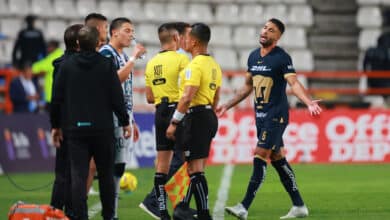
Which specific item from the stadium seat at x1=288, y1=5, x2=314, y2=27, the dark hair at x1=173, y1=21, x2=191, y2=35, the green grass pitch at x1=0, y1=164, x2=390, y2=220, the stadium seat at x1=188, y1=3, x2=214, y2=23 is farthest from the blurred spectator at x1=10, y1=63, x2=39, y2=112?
the dark hair at x1=173, y1=21, x2=191, y2=35

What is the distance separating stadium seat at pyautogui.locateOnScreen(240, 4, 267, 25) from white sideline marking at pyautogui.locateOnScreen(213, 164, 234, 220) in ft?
21.0

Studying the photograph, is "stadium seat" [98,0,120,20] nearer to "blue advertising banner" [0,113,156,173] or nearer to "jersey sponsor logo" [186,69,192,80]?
"blue advertising banner" [0,113,156,173]

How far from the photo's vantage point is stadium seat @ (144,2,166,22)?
26848 mm

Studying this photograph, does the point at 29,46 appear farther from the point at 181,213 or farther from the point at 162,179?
the point at 181,213

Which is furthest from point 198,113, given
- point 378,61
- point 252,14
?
point 252,14

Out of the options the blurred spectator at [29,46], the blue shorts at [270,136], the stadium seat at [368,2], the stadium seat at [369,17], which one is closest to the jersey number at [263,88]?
the blue shorts at [270,136]

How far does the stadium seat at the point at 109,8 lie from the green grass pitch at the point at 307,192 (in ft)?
22.9

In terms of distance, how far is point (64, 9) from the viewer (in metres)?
26.6

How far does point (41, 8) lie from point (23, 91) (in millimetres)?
5300

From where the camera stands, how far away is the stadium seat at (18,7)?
86.0 feet

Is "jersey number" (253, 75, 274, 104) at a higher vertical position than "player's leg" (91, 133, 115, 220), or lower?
higher

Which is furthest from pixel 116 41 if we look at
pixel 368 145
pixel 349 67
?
pixel 349 67

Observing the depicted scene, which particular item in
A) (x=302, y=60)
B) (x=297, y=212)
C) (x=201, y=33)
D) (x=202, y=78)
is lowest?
(x=302, y=60)

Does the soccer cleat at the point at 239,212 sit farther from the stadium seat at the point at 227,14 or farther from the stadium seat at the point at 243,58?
the stadium seat at the point at 227,14
